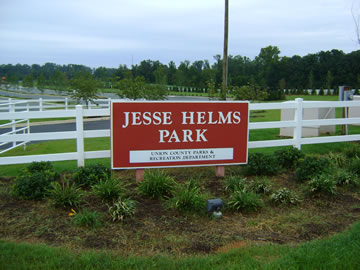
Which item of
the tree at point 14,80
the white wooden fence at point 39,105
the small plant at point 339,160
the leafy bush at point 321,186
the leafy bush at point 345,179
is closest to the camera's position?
the leafy bush at point 321,186

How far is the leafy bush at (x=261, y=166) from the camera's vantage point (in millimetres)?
7387

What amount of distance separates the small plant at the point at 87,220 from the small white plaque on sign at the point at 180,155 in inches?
74.2

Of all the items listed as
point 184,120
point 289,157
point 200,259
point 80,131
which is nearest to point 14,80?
point 80,131

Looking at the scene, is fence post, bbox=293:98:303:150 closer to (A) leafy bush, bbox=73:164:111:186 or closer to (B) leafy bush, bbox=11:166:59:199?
(A) leafy bush, bbox=73:164:111:186

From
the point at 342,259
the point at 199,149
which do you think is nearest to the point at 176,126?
the point at 199,149

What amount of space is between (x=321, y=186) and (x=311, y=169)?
0.76 meters

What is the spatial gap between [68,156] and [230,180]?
321 cm

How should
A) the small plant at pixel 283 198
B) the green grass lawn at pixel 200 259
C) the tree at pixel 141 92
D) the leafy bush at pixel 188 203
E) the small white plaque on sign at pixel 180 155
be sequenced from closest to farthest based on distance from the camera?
the green grass lawn at pixel 200 259 → the leafy bush at pixel 188 203 → the small plant at pixel 283 198 → the small white plaque on sign at pixel 180 155 → the tree at pixel 141 92

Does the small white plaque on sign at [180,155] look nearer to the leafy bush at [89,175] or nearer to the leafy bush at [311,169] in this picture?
the leafy bush at [89,175]

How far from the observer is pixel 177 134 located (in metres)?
6.88

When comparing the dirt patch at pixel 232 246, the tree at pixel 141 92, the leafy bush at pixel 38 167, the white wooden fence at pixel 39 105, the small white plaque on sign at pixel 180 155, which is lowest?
the dirt patch at pixel 232 246

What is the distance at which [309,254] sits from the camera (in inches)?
157

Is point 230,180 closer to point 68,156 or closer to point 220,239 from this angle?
point 220,239

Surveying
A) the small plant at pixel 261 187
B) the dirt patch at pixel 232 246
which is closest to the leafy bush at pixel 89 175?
the small plant at pixel 261 187
